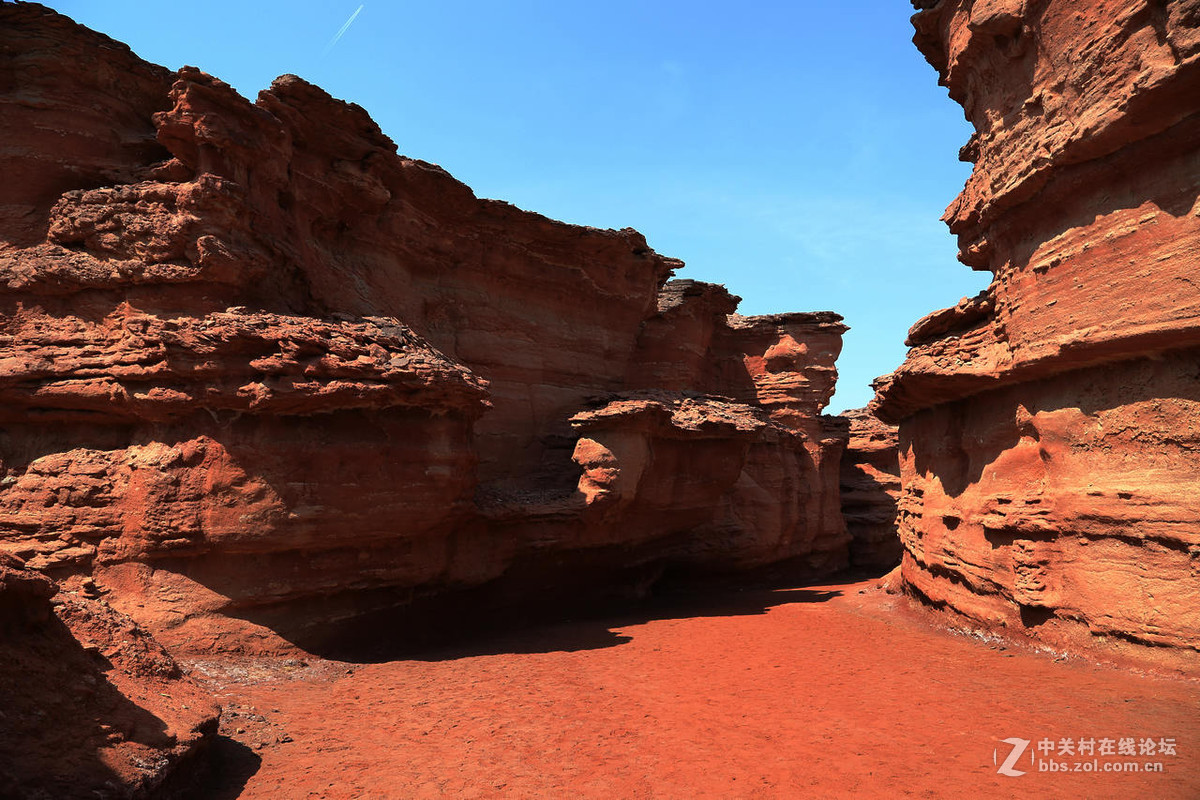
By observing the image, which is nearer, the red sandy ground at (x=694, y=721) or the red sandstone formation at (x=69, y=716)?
the red sandstone formation at (x=69, y=716)

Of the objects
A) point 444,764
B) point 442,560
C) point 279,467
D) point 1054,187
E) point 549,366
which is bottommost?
point 444,764

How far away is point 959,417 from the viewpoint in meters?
11.6

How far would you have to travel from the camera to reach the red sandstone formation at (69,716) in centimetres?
394

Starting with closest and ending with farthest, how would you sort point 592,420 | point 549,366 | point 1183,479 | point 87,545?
point 1183,479
point 87,545
point 592,420
point 549,366

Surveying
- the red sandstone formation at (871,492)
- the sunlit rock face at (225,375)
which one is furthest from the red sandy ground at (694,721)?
the red sandstone formation at (871,492)

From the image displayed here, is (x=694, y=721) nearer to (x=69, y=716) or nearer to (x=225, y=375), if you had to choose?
(x=69, y=716)

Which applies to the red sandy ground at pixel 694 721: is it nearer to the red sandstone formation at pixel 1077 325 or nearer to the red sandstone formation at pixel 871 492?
the red sandstone formation at pixel 1077 325

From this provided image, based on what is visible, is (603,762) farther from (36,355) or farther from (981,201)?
(981,201)

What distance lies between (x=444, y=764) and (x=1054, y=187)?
1011cm

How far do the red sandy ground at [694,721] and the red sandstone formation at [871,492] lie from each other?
1324cm

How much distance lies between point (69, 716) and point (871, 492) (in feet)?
75.8

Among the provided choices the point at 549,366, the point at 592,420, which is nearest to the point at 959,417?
the point at 592,420

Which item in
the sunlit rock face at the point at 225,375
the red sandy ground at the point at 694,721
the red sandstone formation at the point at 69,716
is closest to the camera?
the red sandstone formation at the point at 69,716

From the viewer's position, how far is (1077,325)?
27.5 ft
